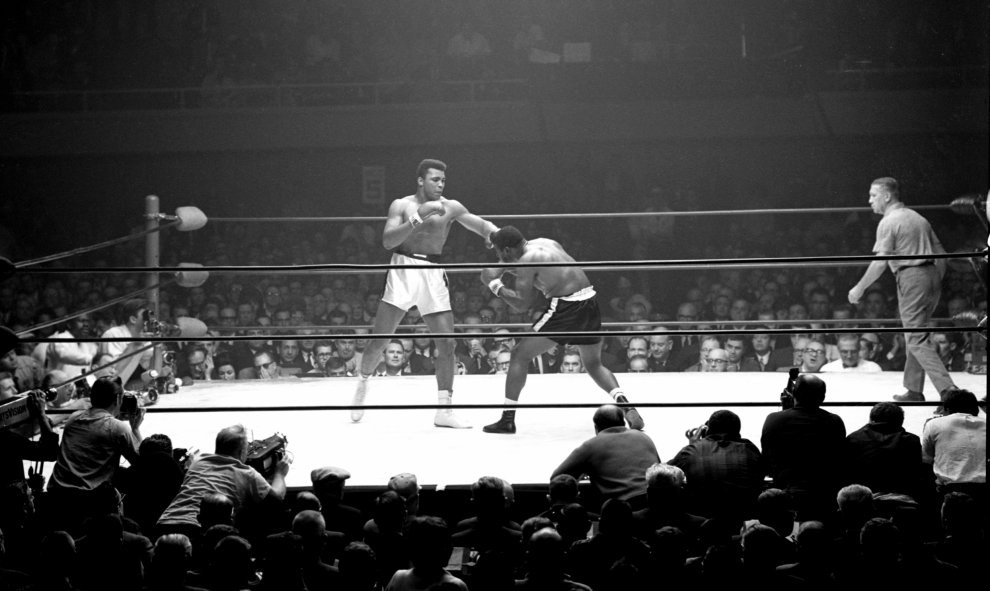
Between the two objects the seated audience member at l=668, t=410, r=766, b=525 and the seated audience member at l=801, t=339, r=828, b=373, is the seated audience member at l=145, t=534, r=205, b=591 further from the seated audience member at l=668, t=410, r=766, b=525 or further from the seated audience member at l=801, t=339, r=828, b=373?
the seated audience member at l=801, t=339, r=828, b=373

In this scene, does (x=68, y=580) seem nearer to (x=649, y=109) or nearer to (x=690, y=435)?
(x=690, y=435)

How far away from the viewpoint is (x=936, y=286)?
465 cm

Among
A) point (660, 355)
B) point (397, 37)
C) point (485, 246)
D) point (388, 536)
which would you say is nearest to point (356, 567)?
point (388, 536)

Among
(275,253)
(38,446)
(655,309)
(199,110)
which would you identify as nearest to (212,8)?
(199,110)

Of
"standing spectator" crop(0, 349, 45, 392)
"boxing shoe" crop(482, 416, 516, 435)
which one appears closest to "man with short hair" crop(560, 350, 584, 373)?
"boxing shoe" crop(482, 416, 516, 435)

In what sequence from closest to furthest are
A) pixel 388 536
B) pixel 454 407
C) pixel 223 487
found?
pixel 388 536 → pixel 223 487 → pixel 454 407

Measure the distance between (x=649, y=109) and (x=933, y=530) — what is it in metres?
5.95

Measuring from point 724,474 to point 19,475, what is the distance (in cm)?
217

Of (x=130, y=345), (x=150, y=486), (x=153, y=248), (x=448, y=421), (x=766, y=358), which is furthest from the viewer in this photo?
(x=766, y=358)

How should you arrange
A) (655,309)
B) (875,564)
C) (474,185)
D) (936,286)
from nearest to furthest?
(875,564) → (936,286) → (655,309) → (474,185)

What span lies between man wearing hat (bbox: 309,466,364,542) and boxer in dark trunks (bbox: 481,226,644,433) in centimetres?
135

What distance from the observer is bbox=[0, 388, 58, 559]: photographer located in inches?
117

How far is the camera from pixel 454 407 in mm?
3260

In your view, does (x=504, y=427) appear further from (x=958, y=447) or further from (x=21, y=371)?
(x=21, y=371)
